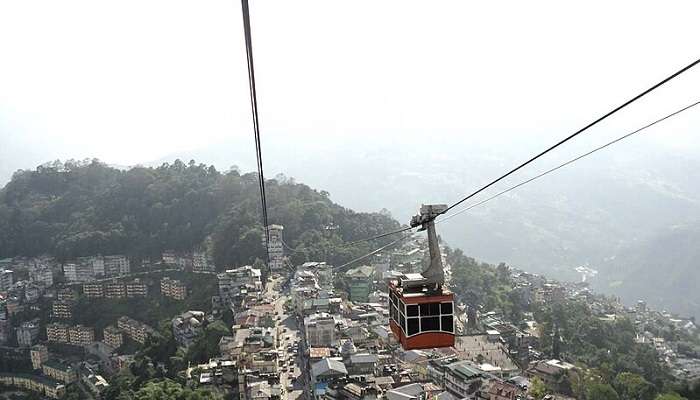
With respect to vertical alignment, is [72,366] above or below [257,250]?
below

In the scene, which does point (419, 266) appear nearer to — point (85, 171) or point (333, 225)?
point (333, 225)

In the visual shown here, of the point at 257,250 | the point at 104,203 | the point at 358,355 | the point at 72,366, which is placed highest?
the point at 104,203

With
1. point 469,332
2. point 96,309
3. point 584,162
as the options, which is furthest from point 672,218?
point 96,309

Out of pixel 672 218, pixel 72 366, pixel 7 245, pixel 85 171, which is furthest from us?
pixel 672 218

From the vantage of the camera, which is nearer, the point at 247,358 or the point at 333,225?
the point at 247,358

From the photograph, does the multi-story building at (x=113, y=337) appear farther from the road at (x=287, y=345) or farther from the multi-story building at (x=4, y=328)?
the road at (x=287, y=345)

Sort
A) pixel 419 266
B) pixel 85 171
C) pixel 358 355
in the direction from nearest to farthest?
pixel 358 355 → pixel 419 266 → pixel 85 171

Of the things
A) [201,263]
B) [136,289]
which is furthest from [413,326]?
[136,289]

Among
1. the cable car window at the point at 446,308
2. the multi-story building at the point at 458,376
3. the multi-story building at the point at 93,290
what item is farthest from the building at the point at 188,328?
the cable car window at the point at 446,308
